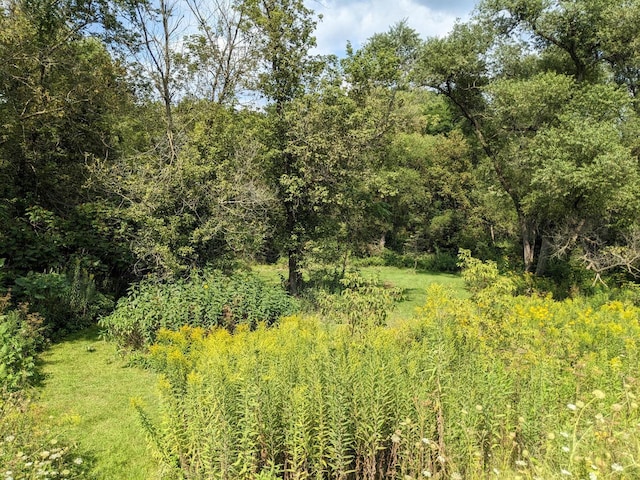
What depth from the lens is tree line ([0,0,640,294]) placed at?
775cm

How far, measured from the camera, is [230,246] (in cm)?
802

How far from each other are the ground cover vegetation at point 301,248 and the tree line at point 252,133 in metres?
0.06

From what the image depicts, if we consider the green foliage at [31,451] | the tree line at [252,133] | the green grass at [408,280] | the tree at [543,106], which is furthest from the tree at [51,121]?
the tree at [543,106]

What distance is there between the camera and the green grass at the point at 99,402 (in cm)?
348

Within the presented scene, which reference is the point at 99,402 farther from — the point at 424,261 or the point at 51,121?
the point at 424,261

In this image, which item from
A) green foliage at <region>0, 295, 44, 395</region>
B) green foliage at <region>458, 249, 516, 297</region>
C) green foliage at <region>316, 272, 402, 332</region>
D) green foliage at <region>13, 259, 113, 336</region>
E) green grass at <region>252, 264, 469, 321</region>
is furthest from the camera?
green grass at <region>252, 264, 469, 321</region>

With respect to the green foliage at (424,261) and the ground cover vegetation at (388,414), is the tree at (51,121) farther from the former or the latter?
the green foliage at (424,261)

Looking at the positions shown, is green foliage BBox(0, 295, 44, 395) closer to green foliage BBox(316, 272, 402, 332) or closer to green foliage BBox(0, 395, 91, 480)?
green foliage BBox(0, 395, 91, 480)

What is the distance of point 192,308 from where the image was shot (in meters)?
6.23

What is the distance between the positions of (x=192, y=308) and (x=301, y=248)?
387 cm

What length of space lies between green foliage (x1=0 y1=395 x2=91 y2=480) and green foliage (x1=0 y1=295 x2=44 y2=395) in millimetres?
814

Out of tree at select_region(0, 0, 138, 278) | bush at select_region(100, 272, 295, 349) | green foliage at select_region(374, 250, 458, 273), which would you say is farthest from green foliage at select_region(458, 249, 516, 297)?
green foliage at select_region(374, 250, 458, 273)

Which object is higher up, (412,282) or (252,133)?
(252,133)

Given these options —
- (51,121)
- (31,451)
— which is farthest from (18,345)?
(51,121)
